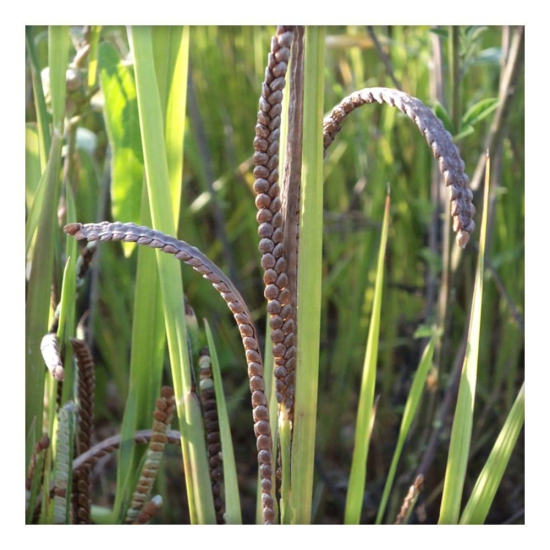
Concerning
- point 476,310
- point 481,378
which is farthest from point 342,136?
point 476,310

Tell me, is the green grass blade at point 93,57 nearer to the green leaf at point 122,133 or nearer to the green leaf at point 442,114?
the green leaf at point 122,133

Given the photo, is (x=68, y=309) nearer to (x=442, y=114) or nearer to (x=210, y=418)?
(x=210, y=418)

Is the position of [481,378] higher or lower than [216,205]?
lower

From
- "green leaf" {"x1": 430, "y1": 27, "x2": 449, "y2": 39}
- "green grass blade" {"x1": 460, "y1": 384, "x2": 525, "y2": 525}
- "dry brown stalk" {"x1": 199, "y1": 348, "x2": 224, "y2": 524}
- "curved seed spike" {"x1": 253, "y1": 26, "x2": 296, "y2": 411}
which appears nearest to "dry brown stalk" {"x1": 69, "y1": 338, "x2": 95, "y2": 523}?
"dry brown stalk" {"x1": 199, "y1": 348, "x2": 224, "y2": 524}

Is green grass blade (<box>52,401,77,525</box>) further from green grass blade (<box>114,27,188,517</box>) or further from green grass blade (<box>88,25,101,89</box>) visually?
green grass blade (<box>88,25,101,89</box>)

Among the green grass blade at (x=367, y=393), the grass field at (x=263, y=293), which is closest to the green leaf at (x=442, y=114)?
the grass field at (x=263, y=293)

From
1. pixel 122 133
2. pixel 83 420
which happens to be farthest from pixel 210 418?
pixel 122 133
